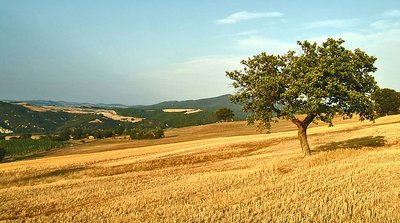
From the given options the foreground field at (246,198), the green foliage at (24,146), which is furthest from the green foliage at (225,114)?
the foreground field at (246,198)

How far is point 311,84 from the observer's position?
28.0m

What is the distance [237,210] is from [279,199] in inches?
96.7

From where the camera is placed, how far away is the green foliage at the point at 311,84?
28406mm

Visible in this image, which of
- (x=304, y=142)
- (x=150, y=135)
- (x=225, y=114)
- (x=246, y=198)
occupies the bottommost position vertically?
(x=246, y=198)

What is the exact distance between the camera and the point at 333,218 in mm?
11039

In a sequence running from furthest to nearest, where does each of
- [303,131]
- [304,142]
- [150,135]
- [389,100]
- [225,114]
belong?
[225,114] → [150,135] → [389,100] → [303,131] → [304,142]

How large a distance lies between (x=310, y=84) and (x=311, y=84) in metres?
0.28

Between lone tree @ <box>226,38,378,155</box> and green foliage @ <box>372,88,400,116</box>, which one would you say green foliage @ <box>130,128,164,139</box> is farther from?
lone tree @ <box>226,38,378,155</box>

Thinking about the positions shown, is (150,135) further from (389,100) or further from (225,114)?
(389,100)

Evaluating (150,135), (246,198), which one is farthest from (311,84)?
(150,135)

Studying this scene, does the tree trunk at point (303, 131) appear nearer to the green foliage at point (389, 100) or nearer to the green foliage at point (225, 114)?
the green foliage at point (389, 100)

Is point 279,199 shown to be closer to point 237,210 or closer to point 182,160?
point 237,210

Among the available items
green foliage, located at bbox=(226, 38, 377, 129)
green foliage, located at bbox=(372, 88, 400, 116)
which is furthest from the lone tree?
green foliage, located at bbox=(372, 88, 400, 116)

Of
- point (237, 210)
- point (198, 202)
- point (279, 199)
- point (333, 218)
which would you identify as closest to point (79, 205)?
point (198, 202)
